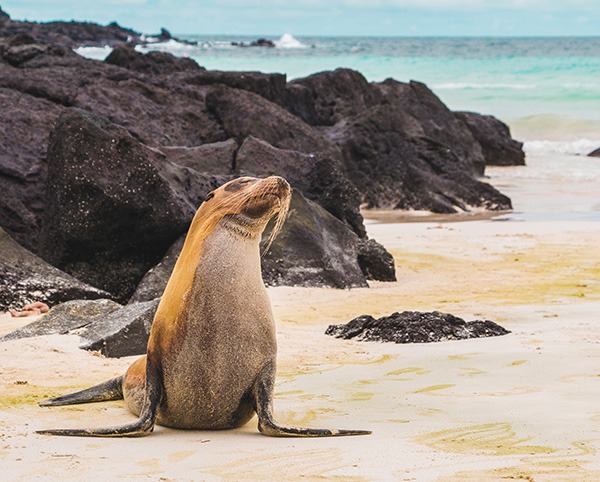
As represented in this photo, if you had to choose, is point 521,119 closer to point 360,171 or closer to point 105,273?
point 360,171

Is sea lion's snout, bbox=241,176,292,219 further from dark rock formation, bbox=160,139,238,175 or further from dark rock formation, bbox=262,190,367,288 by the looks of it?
dark rock formation, bbox=160,139,238,175

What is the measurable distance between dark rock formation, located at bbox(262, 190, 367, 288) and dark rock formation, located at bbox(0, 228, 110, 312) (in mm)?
1644

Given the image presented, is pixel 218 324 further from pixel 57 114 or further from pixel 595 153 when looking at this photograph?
pixel 595 153

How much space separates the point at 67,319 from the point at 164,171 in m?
2.73

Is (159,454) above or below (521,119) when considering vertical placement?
below

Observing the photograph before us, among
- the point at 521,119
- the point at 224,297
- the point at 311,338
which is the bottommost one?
the point at 311,338

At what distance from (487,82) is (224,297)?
2022 inches

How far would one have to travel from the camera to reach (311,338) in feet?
24.0

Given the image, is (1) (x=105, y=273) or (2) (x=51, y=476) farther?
(1) (x=105, y=273)

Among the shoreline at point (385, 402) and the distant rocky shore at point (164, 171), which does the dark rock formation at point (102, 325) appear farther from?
the distant rocky shore at point (164, 171)

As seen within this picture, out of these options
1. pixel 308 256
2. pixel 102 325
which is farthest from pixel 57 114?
pixel 102 325

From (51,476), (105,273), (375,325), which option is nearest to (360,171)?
(105,273)

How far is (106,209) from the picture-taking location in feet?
29.9

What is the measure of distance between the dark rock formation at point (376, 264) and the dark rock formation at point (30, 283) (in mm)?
2799
